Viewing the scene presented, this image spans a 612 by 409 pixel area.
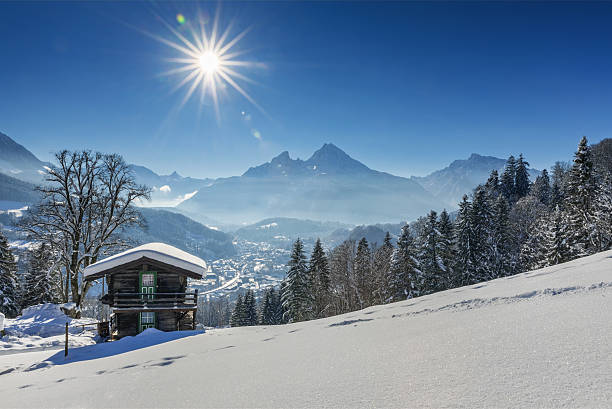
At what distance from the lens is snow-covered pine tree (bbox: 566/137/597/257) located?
25.9m

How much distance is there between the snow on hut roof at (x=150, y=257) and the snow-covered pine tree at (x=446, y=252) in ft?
81.4

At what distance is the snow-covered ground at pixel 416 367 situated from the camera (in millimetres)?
2684

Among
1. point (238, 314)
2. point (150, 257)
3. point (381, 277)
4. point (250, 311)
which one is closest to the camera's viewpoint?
point (150, 257)

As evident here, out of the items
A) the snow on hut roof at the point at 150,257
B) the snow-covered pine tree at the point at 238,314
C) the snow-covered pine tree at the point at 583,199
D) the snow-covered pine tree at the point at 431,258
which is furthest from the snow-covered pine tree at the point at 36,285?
the snow-covered pine tree at the point at 583,199

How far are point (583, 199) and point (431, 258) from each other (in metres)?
14.0

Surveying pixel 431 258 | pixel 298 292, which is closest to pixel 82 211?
pixel 298 292

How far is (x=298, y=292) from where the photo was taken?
33.6 metres

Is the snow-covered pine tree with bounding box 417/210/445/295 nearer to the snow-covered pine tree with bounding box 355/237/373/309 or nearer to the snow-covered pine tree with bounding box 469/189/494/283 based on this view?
the snow-covered pine tree with bounding box 469/189/494/283

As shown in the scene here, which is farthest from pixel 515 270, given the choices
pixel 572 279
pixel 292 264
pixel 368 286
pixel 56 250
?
pixel 56 250

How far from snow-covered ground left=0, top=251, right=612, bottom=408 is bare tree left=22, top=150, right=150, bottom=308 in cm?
1591

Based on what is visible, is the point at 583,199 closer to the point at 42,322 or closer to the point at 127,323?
the point at 127,323

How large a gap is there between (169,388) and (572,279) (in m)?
7.96

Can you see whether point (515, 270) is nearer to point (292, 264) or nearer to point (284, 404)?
point (292, 264)

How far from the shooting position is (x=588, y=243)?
2692cm
